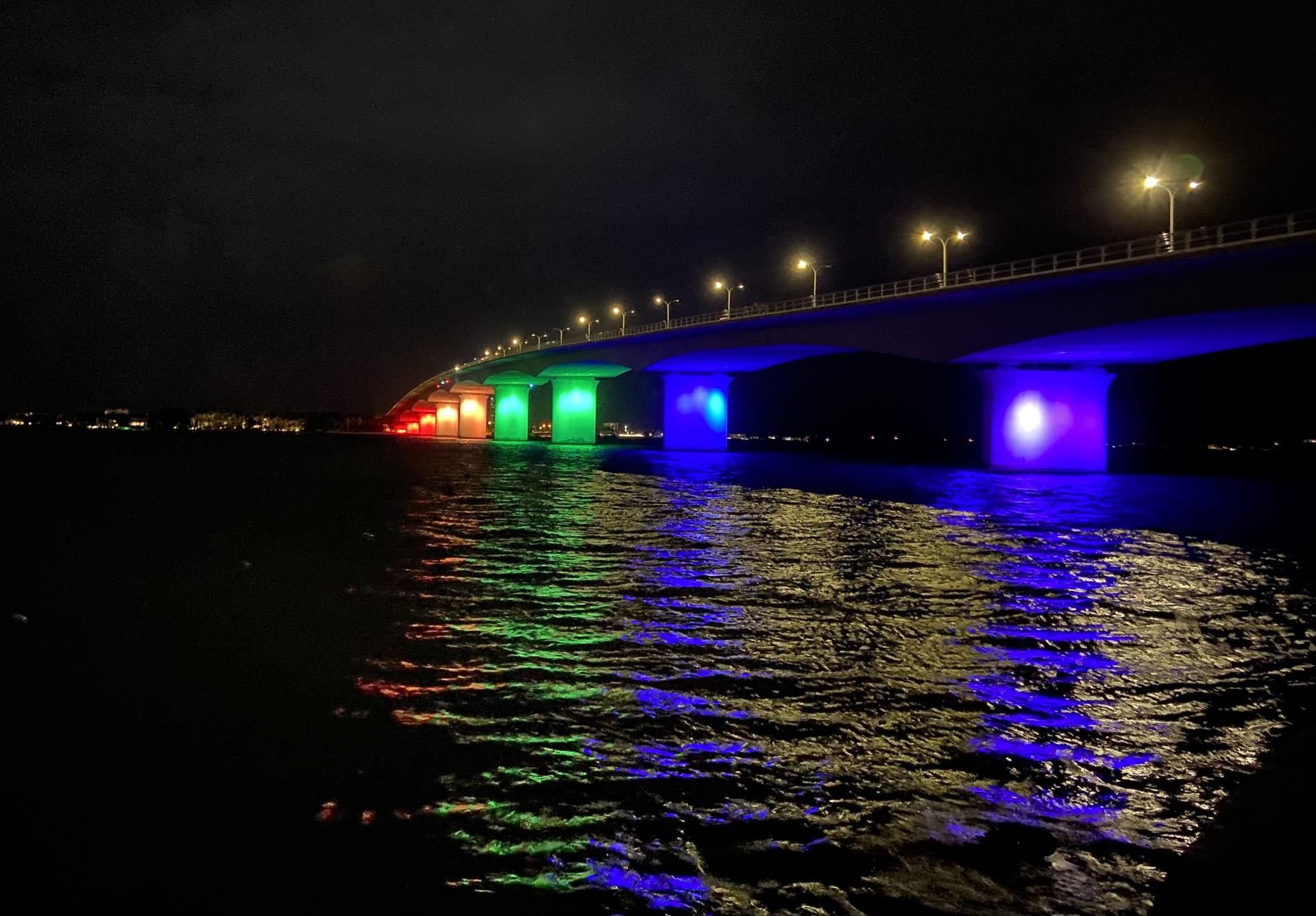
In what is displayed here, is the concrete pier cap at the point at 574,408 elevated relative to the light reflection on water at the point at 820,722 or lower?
elevated

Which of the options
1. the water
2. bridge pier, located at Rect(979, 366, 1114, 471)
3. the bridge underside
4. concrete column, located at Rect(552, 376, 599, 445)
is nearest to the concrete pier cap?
concrete column, located at Rect(552, 376, 599, 445)

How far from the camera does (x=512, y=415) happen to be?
139125 millimetres

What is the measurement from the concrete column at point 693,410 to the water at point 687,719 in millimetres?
73259

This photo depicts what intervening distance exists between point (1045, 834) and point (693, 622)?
633 cm

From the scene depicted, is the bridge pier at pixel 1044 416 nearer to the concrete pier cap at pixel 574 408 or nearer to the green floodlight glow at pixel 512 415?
the concrete pier cap at pixel 574 408

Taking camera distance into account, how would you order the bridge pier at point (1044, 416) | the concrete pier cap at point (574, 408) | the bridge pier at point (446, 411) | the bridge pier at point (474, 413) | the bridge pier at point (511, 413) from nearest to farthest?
the bridge pier at point (1044, 416), the concrete pier cap at point (574, 408), the bridge pier at point (511, 413), the bridge pier at point (474, 413), the bridge pier at point (446, 411)

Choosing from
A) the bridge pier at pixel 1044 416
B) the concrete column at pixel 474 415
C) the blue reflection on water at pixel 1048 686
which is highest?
the concrete column at pixel 474 415

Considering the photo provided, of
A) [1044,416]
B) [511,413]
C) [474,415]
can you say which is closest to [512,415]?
[511,413]

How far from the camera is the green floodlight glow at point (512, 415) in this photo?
5453 inches

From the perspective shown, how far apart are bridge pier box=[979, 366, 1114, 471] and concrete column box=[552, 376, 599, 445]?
221 ft

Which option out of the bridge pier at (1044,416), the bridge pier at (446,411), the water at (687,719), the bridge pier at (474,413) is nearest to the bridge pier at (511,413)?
the bridge pier at (474,413)

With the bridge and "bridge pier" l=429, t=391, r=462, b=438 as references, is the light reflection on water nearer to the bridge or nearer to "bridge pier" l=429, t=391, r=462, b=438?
the bridge

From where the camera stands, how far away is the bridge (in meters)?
Answer: 38.2

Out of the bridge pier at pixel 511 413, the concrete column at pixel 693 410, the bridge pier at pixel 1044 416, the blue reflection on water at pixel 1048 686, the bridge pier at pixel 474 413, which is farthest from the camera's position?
the bridge pier at pixel 474 413
